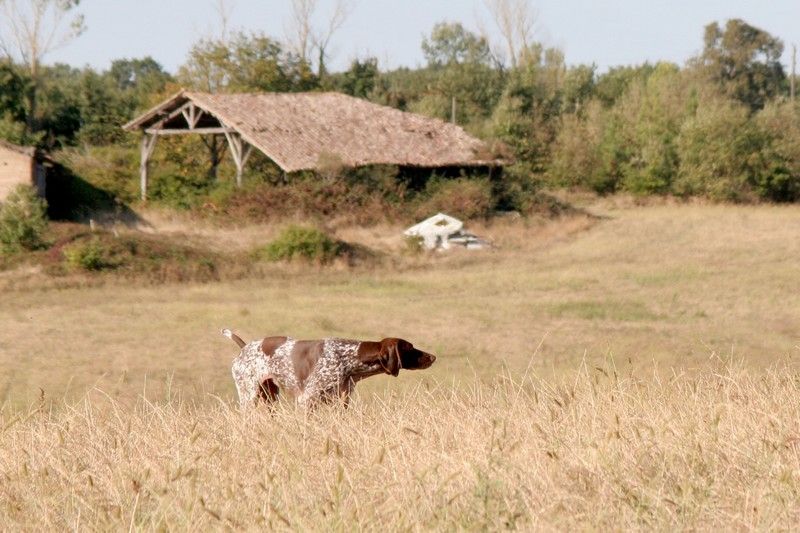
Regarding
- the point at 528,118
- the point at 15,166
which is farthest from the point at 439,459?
the point at 528,118

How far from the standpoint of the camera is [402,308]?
2556cm

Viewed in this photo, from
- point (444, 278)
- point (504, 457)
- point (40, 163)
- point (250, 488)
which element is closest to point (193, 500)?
point (250, 488)

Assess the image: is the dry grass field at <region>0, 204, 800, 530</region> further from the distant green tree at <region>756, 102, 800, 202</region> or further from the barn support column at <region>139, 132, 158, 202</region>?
Result: the distant green tree at <region>756, 102, 800, 202</region>

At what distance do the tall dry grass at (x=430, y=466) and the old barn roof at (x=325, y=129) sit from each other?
32.8 meters

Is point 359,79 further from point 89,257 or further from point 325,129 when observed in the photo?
point 89,257

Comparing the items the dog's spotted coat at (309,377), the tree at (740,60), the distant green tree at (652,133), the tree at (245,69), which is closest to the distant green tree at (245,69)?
the tree at (245,69)

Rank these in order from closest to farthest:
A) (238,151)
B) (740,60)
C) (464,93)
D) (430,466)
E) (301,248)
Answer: (430,466)
(301,248)
(238,151)
(464,93)
(740,60)

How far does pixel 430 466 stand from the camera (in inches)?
187

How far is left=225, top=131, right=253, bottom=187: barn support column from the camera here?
41.0m

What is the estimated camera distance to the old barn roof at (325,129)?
4041 cm

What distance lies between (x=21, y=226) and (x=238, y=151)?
11.6 metres

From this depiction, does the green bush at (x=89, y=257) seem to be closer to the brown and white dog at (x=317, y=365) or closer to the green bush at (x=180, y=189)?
the green bush at (x=180, y=189)

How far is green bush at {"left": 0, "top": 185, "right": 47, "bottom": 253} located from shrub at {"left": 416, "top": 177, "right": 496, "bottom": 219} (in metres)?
12.5

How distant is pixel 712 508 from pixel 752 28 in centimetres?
8728
